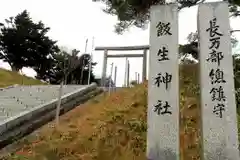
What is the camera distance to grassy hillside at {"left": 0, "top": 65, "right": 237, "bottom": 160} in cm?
772

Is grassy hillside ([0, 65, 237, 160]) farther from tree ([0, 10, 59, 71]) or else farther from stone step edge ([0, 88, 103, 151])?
tree ([0, 10, 59, 71])

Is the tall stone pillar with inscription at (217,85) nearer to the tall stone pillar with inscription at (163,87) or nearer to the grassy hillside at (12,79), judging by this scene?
the tall stone pillar with inscription at (163,87)

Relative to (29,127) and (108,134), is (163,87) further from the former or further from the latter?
(29,127)

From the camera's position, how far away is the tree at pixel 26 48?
28172 mm

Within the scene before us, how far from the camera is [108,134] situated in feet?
27.7

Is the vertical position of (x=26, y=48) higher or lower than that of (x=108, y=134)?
higher

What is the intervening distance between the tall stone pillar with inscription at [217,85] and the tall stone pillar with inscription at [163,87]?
500 millimetres

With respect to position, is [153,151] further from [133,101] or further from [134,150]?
[133,101]

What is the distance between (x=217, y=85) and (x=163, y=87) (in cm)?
95

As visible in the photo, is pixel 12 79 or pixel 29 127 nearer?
pixel 29 127

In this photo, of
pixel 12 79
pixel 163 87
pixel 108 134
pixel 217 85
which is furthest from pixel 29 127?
pixel 12 79

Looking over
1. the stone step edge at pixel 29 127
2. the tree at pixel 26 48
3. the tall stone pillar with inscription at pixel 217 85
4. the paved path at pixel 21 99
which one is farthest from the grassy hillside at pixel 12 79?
the tall stone pillar with inscription at pixel 217 85

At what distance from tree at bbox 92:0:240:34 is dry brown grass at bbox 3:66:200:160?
215cm

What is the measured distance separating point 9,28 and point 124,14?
2184 centimetres
